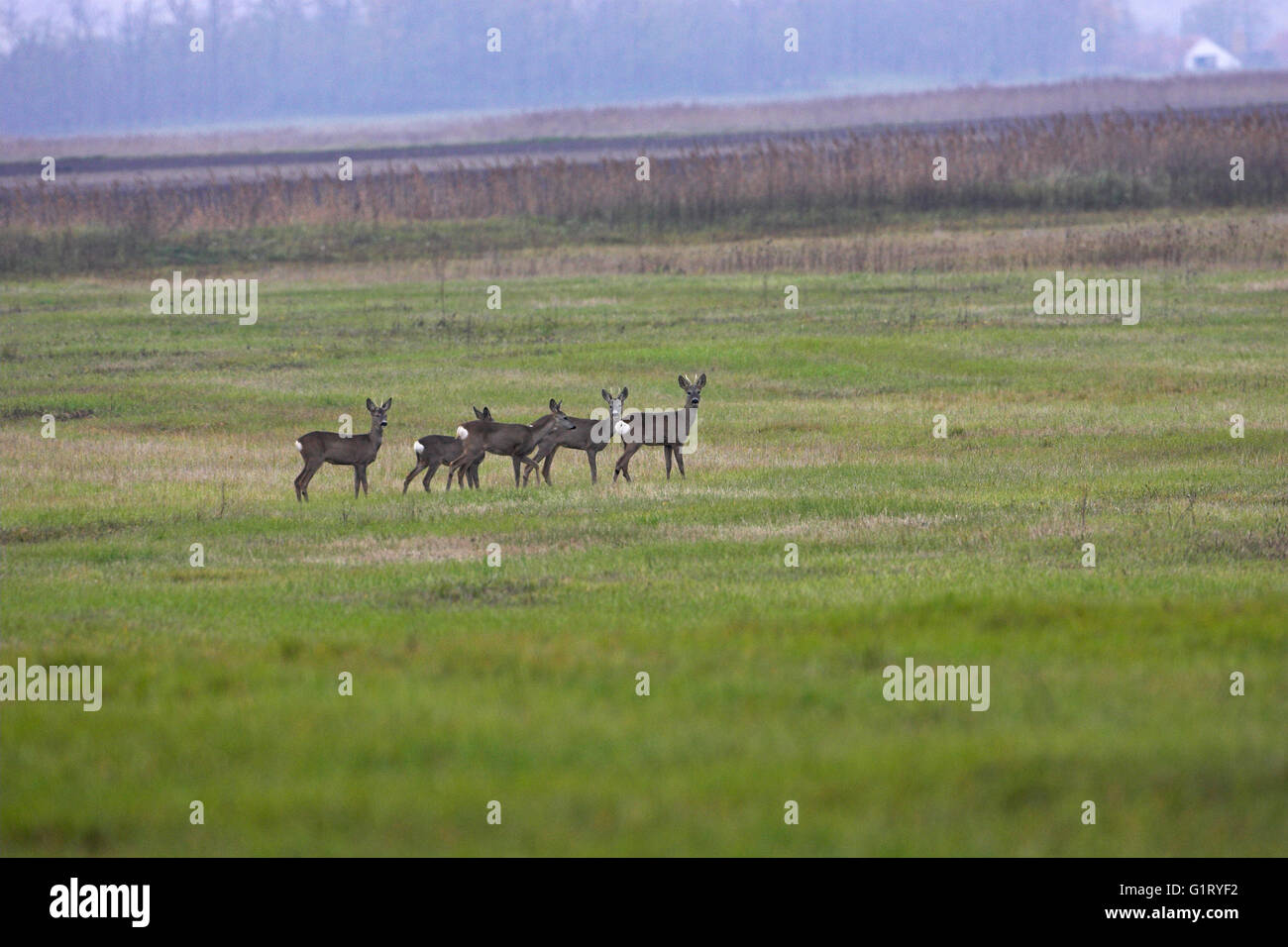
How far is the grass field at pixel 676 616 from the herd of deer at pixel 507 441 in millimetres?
492

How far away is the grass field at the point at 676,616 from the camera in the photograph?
8375 millimetres

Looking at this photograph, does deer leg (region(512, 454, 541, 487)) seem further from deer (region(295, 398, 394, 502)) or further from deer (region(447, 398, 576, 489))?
deer (region(295, 398, 394, 502))

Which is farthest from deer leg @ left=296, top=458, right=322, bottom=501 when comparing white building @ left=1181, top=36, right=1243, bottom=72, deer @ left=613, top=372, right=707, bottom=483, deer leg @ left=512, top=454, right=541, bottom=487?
white building @ left=1181, top=36, right=1243, bottom=72

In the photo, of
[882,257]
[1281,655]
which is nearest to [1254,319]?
[882,257]

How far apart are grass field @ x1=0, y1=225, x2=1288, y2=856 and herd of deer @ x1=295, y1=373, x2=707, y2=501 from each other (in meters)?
0.49

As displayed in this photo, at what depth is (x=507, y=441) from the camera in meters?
21.6

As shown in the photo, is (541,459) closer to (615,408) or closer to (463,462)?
(463,462)

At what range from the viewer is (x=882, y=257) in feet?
169

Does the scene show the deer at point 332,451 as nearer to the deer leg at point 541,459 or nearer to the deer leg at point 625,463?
the deer leg at point 541,459

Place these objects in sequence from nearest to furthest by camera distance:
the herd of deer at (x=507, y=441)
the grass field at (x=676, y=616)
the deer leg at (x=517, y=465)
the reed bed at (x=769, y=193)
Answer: the grass field at (x=676, y=616) < the herd of deer at (x=507, y=441) < the deer leg at (x=517, y=465) < the reed bed at (x=769, y=193)

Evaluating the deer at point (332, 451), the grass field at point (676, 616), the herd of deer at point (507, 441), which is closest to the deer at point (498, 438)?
the herd of deer at point (507, 441)

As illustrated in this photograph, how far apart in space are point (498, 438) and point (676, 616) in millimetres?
8428

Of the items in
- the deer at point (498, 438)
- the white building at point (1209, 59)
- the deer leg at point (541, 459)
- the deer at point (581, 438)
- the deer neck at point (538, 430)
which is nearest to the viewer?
the deer at point (498, 438)

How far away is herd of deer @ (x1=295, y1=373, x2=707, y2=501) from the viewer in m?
21.0
